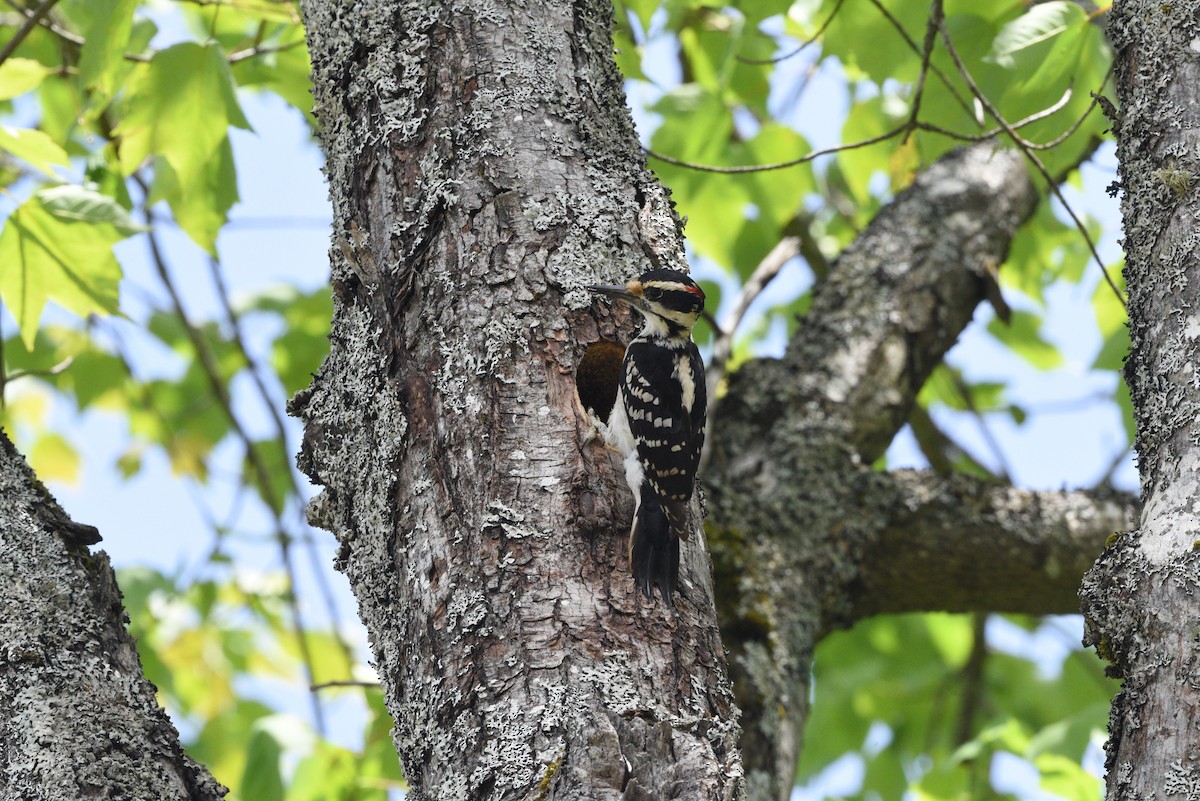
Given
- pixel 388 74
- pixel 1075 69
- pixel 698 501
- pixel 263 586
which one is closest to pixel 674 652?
pixel 698 501

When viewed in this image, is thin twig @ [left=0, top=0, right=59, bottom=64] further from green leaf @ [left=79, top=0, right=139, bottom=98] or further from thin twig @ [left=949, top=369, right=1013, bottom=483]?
thin twig @ [left=949, top=369, right=1013, bottom=483]

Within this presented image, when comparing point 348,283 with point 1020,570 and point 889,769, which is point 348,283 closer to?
point 1020,570

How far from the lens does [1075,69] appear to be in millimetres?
3373

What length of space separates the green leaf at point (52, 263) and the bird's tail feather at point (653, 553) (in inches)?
75.3

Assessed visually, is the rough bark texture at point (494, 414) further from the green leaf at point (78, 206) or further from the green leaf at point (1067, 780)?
the green leaf at point (1067, 780)

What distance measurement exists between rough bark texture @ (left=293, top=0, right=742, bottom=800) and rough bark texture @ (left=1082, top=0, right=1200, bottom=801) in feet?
2.31

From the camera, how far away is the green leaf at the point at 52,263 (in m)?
3.36

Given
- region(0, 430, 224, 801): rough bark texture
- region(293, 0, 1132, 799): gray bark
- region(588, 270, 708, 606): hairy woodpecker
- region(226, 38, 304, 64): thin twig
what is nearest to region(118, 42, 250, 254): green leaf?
region(226, 38, 304, 64): thin twig

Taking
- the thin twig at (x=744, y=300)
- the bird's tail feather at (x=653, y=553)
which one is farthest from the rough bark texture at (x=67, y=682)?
the thin twig at (x=744, y=300)

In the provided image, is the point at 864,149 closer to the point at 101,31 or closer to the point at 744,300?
the point at 744,300

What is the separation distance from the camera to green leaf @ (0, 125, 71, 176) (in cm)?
327

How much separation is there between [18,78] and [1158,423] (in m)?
3.49

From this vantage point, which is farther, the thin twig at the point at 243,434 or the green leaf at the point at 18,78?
the thin twig at the point at 243,434

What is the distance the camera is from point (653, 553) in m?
2.32
